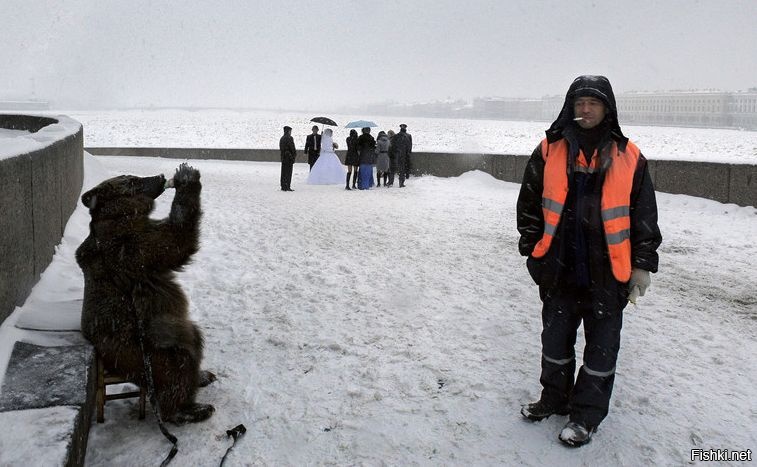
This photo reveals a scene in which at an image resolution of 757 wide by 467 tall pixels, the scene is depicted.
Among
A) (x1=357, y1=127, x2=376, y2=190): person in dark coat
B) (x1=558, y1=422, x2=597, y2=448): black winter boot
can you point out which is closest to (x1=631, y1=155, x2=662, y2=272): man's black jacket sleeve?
(x1=558, y1=422, x2=597, y2=448): black winter boot

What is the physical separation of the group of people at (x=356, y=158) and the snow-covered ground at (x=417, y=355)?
22.7ft

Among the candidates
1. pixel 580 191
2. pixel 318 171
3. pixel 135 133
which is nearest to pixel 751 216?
pixel 580 191

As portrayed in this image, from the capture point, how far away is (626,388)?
413cm

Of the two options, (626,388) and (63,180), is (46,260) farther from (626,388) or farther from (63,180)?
(626,388)

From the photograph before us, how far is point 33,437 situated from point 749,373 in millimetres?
4448

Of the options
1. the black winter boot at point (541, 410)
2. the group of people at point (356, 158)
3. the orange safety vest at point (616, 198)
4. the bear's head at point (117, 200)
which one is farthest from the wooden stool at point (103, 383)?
the group of people at point (356, 158)

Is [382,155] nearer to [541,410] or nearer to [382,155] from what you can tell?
[382,155]

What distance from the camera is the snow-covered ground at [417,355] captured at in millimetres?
3404

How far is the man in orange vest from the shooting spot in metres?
3.25

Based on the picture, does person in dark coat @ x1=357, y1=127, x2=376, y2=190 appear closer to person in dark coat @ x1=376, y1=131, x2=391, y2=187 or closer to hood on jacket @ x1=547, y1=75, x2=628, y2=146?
person in dark coat @ x1=376, y1=131, x2=391, y2=187

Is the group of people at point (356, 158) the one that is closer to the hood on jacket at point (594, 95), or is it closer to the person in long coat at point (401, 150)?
the person in long coat at point (401, 150)

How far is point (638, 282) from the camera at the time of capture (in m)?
3.28

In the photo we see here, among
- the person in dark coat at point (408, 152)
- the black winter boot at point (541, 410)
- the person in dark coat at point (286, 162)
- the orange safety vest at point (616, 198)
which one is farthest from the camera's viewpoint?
the person in dark coat at point (408, 152)

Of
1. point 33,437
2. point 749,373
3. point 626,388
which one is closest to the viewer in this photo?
point 33,437
